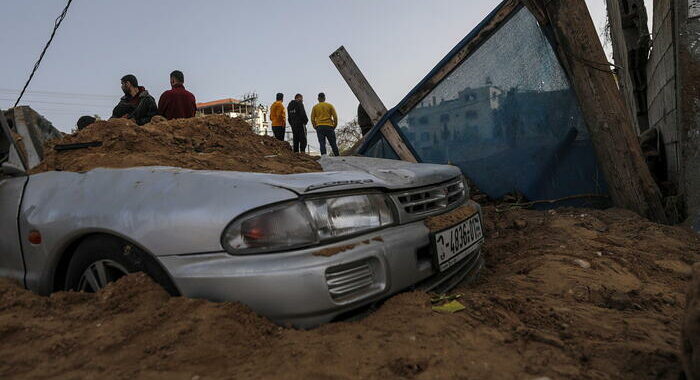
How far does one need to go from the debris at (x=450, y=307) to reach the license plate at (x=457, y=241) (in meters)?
0.18

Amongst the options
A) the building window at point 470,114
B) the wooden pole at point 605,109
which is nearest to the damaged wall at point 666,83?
the wooden pole at point 605,109

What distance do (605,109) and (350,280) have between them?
346cm

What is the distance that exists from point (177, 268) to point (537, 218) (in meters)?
3.45

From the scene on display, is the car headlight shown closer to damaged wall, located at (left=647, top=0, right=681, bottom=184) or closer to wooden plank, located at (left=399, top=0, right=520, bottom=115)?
damaged wall, located at (left=647, top=0, right=681, bottom=184)

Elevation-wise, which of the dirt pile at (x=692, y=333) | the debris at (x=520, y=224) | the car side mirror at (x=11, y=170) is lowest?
the debris at (x=520, y=224)

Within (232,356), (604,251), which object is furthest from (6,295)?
(604,251)

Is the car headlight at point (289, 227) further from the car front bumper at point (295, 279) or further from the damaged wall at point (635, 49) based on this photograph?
the damaged wall at point (635, 49)

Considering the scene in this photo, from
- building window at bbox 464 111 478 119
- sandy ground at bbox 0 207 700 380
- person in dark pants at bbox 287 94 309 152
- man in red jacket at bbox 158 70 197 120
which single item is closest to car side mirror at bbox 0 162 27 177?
sandy ground at bbox 0 207 700 380

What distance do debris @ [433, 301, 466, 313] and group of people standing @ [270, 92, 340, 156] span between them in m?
8.29

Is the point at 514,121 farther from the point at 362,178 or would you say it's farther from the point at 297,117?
the point at 297,117

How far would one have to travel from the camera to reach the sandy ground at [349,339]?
135cm

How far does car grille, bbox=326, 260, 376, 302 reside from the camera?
5.16 ft

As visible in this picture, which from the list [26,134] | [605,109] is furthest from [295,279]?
[605,109]

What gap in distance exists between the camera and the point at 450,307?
70.4 inches
